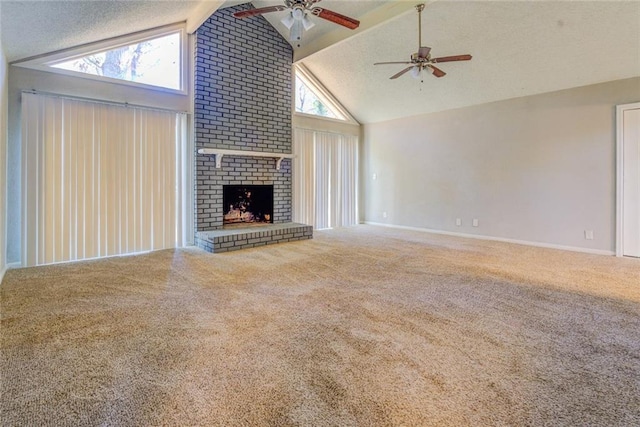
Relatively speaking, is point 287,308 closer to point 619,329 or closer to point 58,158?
point 619,329

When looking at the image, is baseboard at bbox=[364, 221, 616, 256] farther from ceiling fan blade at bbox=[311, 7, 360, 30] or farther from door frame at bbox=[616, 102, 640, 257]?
ceiling fan blade at bbox=[311, 7, 360, 30]

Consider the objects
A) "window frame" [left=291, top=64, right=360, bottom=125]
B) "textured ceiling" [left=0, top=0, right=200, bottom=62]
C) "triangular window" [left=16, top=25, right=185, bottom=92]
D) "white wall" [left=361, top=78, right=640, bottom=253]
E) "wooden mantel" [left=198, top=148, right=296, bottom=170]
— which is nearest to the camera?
"textured ceiling" [left=0, top=0, right=200, bottom=62]

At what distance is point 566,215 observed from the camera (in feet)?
16.9

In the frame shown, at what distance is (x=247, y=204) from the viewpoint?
6125mm

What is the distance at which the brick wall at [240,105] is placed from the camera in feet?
17.5

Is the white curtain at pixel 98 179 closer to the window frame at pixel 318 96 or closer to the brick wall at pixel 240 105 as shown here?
the brick wall at pixel 240 105

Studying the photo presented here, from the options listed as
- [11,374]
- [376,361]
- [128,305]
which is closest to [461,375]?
[376,361]

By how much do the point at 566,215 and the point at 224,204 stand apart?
5.55 metres

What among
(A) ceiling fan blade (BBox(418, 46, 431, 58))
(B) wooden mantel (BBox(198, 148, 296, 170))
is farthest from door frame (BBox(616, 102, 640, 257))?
(B) wooden mantel (BBox(198, 148, 296, 170))

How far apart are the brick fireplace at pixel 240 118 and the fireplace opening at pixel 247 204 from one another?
0.11 m

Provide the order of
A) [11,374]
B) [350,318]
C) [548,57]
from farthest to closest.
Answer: [548,57]
[350,318]
[11,374]

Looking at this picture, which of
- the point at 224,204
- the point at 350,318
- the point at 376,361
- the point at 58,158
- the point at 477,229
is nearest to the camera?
the point at 376,361

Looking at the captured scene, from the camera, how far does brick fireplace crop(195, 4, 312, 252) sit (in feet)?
17.3

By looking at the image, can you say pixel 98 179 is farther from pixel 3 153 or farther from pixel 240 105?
pixel 240 105
